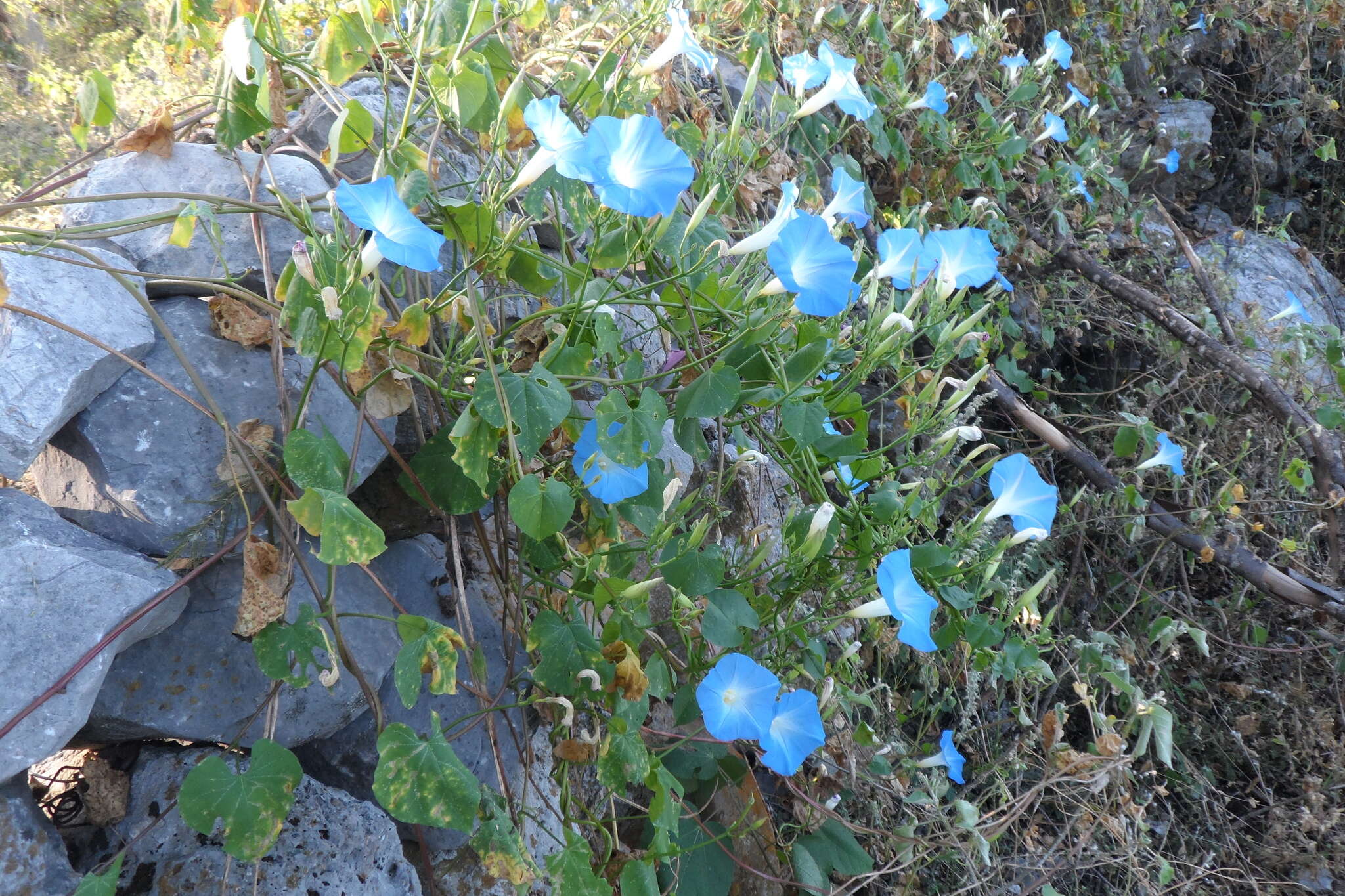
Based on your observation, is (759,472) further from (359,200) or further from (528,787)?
(359,200)

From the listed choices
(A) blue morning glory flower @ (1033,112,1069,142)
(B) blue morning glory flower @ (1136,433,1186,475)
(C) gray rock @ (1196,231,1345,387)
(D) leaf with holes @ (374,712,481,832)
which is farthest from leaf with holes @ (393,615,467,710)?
(C) gray rock @ (1196,231,1345,387)

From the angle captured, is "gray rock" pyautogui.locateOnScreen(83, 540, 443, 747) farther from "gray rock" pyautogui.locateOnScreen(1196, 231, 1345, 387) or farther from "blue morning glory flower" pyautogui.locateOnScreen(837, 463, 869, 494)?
"gray rock" pyautogui.locateOnScreen(1196, 231, 1345, 387)

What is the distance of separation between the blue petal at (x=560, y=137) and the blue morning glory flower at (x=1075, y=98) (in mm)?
2557

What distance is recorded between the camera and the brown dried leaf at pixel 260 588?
1.04 metres

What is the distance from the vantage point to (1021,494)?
5.19ft

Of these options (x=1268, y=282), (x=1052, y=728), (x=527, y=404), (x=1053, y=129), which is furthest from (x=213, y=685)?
(x=1268, y=282)

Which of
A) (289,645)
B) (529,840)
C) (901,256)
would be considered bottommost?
(529,840)

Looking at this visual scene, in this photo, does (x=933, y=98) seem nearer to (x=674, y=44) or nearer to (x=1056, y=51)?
(x=1056, y=51)

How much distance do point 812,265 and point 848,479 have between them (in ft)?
1.60

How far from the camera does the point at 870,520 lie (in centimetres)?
149

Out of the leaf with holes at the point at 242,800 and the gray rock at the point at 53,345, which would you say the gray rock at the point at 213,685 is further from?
the gray rock at the point at 53,345

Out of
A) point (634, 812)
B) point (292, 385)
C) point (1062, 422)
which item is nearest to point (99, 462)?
point (292, 385)

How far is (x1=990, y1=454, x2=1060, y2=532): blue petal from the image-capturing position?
5.13 ft

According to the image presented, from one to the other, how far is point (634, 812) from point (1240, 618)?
2030 mm
